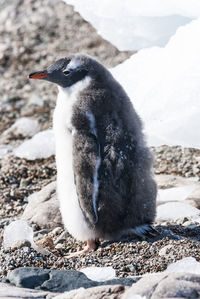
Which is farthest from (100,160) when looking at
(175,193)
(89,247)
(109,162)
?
(175,193)

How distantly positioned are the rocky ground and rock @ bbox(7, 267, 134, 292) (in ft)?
0.63

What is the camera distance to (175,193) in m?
4.06

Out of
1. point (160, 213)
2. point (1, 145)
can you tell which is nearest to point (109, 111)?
point (160, 213)

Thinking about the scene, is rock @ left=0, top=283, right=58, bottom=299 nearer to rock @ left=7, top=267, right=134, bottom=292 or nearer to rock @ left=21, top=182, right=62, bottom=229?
rock @ left=7, top=267, right=134, bottom=292

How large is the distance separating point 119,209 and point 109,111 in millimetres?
479

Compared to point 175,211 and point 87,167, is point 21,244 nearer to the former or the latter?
point 87,167

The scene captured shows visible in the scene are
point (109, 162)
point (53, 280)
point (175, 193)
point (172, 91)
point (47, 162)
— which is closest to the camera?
point (53, 280)

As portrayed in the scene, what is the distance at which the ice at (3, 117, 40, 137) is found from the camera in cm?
583

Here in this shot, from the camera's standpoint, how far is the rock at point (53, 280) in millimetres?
2428

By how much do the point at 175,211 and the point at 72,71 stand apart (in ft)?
3.57

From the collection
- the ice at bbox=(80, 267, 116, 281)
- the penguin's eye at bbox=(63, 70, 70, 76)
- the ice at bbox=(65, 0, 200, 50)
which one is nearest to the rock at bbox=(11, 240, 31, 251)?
the ice at bbox=(80, 267, 116, 281)

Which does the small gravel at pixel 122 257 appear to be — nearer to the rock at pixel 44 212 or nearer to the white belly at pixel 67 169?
the white belly at pixel 67 169

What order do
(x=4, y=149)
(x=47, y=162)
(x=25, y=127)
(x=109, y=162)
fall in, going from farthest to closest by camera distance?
Result: (x=25, y=127) → (x=4, y=149) → (x=47, y=162) → (x=109, y=162)

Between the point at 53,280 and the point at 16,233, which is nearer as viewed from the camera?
the point at 53,280
